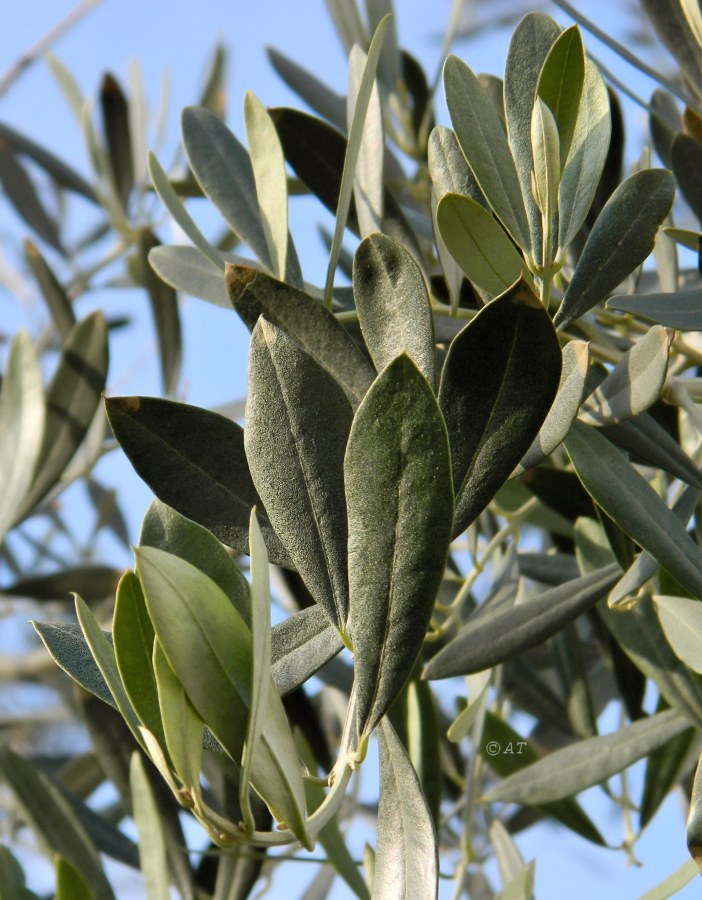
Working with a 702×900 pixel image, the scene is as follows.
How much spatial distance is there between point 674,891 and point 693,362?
0.35 metres

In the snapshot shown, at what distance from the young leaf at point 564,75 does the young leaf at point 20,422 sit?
566 millimetres

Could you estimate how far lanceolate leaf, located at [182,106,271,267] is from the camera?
710 millimetres

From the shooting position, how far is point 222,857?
88 centimetres

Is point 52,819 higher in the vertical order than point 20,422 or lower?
lower

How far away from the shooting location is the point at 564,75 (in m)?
0.51

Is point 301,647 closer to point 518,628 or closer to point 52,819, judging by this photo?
point 518,628

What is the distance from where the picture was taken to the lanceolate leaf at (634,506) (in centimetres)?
51

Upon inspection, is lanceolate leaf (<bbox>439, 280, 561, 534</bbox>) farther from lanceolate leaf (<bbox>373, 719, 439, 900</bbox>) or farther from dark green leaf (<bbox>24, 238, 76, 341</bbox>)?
dark green leaf (<bbox>24, 238, 76, 341</bbox>)

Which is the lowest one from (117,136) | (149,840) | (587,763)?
(587,763)

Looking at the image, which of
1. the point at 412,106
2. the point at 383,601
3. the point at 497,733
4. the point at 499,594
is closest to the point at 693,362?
A: the point at 499,594

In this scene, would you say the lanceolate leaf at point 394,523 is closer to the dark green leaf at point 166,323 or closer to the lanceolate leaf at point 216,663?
the lanceolate leaf at point 216,663

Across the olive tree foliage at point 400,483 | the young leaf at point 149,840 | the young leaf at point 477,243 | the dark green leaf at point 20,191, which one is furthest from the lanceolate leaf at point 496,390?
the dark green leaf at point 20,191

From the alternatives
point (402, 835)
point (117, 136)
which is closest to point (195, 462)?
point (402, 835)

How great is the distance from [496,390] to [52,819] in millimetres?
623
